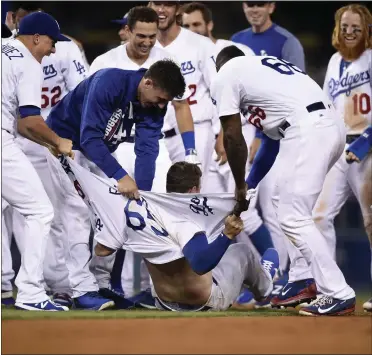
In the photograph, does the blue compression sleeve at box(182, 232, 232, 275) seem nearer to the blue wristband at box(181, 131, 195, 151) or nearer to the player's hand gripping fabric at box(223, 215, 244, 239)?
the player's hand gripping fabric at box(223, 215, 244, 239)

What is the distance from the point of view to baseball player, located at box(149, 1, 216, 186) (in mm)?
6945

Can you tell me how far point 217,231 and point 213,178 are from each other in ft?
4.64

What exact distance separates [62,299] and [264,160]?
4.61ft

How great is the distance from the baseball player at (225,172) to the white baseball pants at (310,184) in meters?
0.98

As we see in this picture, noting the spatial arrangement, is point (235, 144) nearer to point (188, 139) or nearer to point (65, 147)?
point (65, 147)

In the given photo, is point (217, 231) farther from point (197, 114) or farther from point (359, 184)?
point (197, 114)

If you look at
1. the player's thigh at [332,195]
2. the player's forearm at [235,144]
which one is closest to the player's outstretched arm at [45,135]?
the player's forearm at [235,144]

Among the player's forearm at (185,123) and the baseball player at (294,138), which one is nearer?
the baseball player at (294,138)

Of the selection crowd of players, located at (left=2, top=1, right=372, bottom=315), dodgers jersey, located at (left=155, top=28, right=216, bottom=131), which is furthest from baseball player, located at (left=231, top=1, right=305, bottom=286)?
dodgers jersey, located at (left=155, top=28, right=216, bottom=131)

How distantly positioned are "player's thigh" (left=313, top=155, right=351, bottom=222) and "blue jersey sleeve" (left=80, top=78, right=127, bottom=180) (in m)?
1.43

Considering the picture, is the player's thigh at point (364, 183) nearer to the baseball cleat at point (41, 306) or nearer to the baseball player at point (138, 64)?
the baseball player at point (138, 64)

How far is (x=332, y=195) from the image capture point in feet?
20.9

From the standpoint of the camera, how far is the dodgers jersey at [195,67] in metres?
6.95

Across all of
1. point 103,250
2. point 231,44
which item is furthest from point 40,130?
point 231,44
